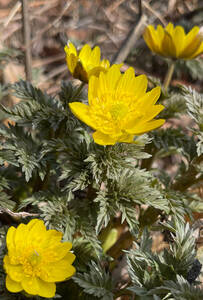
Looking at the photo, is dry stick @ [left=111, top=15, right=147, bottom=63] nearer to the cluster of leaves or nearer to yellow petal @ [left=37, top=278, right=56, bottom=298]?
the cluster of leaves

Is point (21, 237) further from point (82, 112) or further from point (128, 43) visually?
point (128, 43)

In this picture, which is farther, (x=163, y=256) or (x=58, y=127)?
(x=58, y=127)

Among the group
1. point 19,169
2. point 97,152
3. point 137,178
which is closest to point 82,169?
point 97,152

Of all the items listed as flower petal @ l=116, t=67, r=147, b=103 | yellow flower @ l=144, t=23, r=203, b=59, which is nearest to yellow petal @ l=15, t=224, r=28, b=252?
flower petal @ l=116, t=67, r=147, b=103

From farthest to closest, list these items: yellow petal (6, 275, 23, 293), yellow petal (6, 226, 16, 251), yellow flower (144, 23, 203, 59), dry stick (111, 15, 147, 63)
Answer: dry stick (111, 15, 147, 63) < yellow flower (144, 23, 203, 59) < yellow petal (6, 226, 16, 251) < yellow petal (6, 275, 23, 293)

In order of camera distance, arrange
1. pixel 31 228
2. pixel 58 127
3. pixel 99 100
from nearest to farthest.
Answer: pixel 31 228 < pixel 99 100 < pixel 58 127

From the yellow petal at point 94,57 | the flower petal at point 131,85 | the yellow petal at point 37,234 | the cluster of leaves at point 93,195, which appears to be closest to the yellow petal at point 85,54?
the yellow petal at point 94,57

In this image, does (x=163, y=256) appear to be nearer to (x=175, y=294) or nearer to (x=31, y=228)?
(x=175, y=294)
